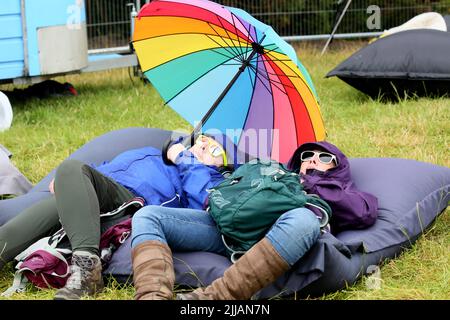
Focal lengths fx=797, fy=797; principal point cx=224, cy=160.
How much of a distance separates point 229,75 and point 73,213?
57.8 inches

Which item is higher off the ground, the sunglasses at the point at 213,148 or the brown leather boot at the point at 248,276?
the sunglasses at the point at 213,148

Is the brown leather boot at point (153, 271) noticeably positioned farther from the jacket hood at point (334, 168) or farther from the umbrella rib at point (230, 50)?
the umbrella rib at point (230, 50)

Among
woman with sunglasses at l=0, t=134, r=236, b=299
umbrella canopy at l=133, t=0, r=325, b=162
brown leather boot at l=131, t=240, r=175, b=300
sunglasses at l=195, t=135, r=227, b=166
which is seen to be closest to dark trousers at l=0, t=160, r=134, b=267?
woman with sunglasses at l=0, t=134, r=236, b=299

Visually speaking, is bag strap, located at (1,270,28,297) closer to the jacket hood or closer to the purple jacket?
the purple jacket

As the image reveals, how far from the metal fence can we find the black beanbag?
3537 millimetres

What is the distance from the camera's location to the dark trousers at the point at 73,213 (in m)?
3.59

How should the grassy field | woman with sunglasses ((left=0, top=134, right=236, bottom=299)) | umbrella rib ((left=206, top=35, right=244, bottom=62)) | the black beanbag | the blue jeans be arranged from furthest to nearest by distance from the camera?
the black beanbag < umbrella rib ((left=206, top=35, right=244, bottom=62)) < the grassy field < woman with sunglasses ((left=0, top=134, right=236, bottom=299)) < the blue jeans

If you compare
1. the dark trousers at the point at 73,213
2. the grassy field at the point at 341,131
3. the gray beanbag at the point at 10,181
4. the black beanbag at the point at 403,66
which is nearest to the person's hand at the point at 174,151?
the dark trousers at the point at 73,213

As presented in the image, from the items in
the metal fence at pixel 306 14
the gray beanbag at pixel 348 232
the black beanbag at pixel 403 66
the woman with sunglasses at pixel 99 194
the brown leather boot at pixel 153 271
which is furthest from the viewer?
the metal fence at pixel 306 14

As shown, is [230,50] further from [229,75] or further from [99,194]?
[99,194]

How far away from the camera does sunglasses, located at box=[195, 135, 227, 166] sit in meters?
4.29

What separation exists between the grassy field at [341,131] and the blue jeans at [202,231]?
31 centimetres

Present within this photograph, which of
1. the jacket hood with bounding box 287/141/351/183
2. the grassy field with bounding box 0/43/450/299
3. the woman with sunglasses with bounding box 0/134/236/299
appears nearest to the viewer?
the woman with sunglasses with bounding box 0/134/236/299
